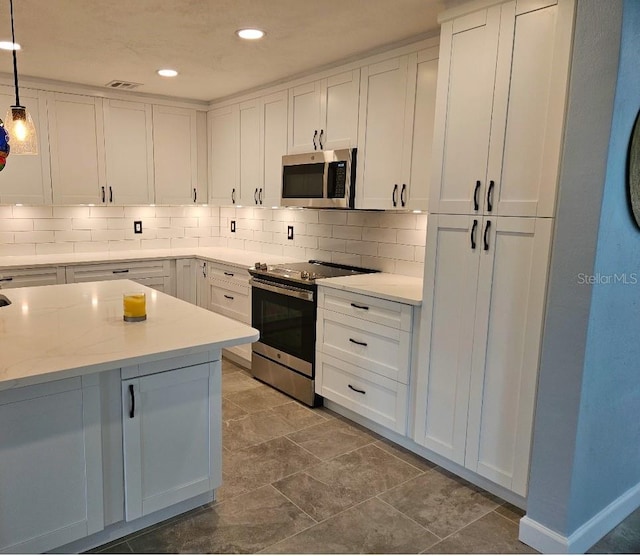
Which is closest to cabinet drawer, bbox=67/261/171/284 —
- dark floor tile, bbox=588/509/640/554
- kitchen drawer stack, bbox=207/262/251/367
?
kitchen drawer stack, bbox=207/262/251/367

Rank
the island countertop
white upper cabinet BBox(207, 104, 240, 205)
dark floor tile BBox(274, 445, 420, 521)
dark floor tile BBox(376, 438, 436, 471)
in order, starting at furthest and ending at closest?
white upper cabinet BBox(207, 104, 240, 205), dark floor tile BBox(376, 438, 436, 471), dark floor tile BBox(274, 445, 420, 521), the island countertop

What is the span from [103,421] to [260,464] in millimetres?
1082

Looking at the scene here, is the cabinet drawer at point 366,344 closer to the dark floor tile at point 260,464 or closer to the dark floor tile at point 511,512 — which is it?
the dark floor tile at point 260,464

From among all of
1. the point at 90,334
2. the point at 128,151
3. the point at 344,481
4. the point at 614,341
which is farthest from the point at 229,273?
the point at 614,341

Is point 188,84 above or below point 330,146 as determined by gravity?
above

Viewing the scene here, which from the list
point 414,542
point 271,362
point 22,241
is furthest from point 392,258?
point 22,241

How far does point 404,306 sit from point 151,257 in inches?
103

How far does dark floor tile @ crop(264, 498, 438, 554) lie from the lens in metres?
2.05

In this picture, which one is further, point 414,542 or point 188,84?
point 188,84

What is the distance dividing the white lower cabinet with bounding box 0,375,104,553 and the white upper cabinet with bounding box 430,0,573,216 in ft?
5.90

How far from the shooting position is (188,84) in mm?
4137

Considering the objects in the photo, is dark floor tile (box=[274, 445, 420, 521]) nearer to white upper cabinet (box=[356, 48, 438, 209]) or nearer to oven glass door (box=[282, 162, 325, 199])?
white upper cabinet (box=[356, 48, 438, 209])

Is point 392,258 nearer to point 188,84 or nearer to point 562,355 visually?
point 562,355

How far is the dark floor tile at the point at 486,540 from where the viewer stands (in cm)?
206
